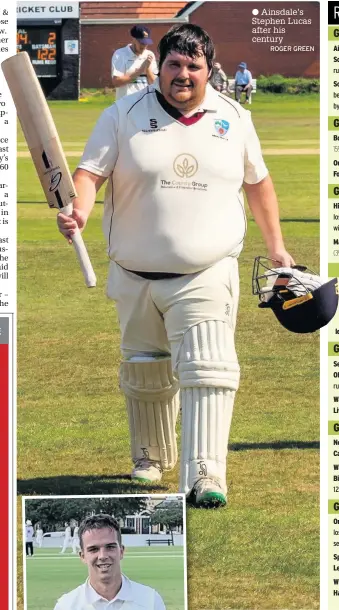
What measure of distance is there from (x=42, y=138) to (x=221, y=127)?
63 cm

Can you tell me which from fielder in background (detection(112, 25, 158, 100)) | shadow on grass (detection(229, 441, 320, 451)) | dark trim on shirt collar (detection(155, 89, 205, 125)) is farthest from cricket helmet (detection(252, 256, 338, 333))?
fielder in background (detection(112, 25, 158, 100))

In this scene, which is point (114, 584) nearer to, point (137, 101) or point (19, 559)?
point (19, 559)

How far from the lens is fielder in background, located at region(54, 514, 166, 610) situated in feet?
14.3

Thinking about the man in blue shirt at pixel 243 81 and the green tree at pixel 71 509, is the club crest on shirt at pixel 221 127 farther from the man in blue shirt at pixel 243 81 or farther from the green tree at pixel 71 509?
the man in blue shirt at pixel 243 81

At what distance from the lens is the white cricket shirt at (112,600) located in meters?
4.37

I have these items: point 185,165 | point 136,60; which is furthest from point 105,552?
point 136,60

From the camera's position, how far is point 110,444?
20.0 feet

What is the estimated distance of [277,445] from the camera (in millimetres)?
6070

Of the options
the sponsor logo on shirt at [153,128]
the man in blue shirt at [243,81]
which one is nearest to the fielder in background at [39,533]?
the sponsor logo on shirt at [153,128]

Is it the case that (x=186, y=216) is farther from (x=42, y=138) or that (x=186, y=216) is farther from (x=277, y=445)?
(x=277, y=445)

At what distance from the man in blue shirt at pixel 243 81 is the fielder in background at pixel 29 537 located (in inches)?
569

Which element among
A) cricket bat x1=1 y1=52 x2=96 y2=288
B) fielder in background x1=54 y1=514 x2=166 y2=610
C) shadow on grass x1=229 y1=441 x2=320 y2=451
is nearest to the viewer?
fielder in background x1=54 y1=514 x2=166 y2=610

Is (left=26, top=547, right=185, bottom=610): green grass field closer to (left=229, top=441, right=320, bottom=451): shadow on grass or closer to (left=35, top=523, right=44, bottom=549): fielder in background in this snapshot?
(left=35, top=523, right=44, bottom=549): fielder in background

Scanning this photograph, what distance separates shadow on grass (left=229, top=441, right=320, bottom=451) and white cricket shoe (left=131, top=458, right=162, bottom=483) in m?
0.56
